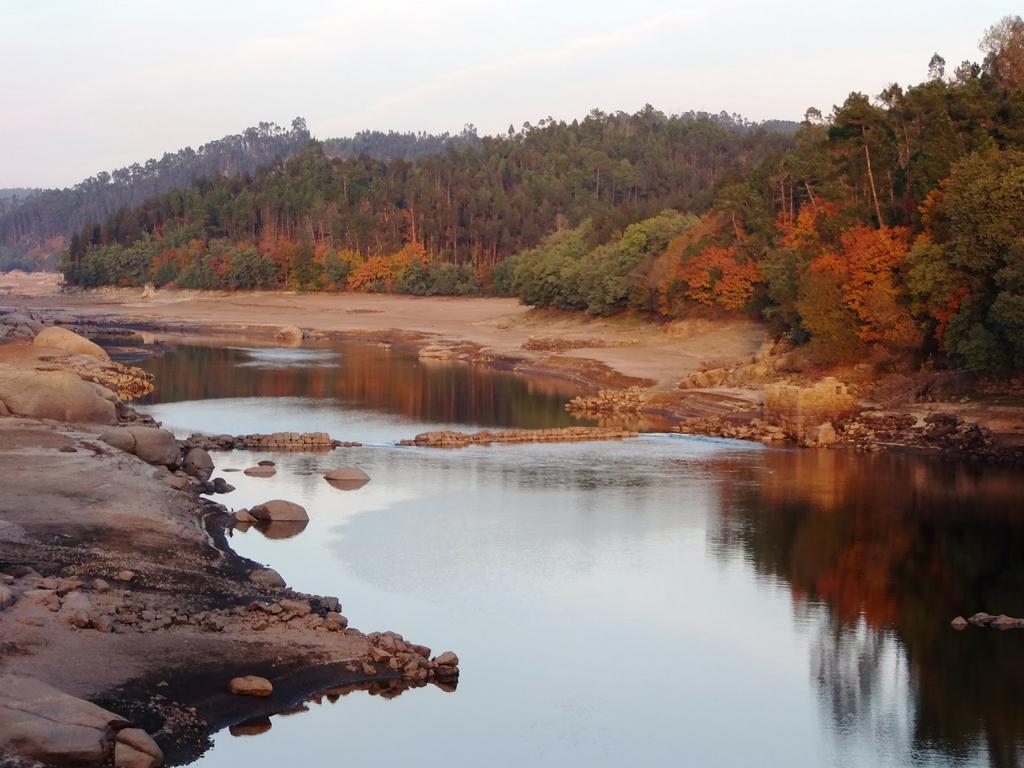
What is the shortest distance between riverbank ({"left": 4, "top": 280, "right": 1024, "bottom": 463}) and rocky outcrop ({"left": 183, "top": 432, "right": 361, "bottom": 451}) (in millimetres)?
11095

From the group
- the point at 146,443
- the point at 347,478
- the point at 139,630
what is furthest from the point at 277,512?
the point at 139,630

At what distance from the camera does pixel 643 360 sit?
196ft

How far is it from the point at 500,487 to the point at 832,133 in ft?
99.2

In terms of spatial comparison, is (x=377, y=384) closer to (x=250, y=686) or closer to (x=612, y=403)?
(x=612, y=403)

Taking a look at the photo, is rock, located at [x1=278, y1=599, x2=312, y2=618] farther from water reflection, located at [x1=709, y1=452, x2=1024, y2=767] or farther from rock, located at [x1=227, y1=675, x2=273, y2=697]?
water reflection, located at [x1=709, y1=452, x2=1024, y2=767]

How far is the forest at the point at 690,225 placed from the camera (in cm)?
4209

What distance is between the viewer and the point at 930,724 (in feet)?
59.4

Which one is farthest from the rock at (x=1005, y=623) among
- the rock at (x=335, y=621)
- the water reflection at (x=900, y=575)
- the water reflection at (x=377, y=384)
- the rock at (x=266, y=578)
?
the water reflection at (x=377, y=384)

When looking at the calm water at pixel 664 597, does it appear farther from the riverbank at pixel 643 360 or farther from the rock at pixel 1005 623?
the riverbank at pixel 643 360

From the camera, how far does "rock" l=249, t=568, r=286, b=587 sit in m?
22.5

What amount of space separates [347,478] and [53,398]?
28.3 feet

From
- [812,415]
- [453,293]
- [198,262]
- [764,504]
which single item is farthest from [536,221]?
[764,504]

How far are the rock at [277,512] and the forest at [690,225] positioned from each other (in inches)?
817

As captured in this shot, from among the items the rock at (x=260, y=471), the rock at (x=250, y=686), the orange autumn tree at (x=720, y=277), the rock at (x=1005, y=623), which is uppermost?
the orange autumn tree at (x=720, y=277)
